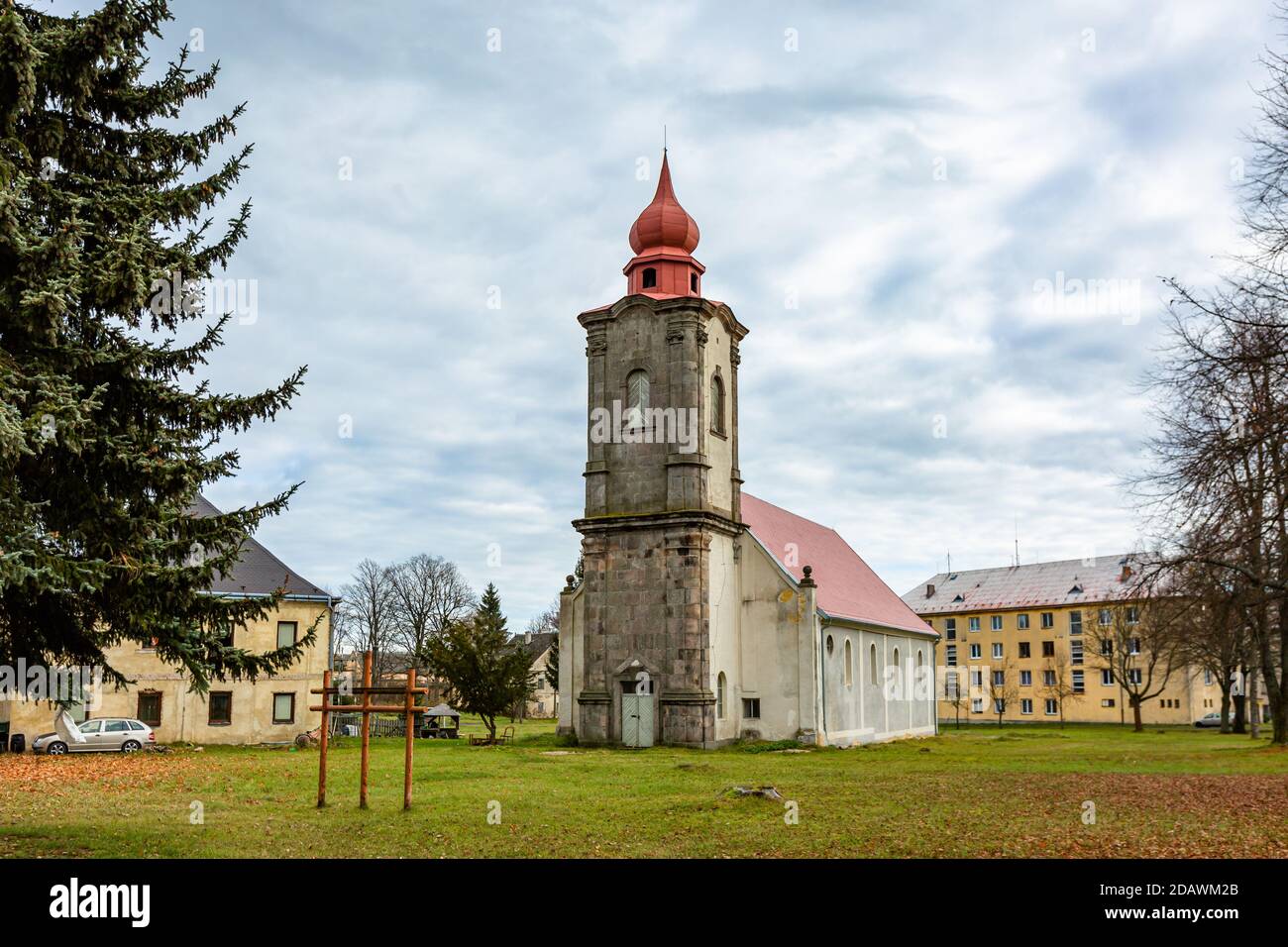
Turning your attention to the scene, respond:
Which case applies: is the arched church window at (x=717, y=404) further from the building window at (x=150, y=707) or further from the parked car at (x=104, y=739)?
the building window at (x=150, y=707)

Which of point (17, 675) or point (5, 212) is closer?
point (5, 212)

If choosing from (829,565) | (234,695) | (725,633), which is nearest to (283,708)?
(234,695)

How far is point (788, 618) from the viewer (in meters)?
38.4

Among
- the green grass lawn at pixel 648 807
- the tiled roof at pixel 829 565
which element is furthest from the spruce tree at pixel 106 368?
the tiled roof at pixel 829 565

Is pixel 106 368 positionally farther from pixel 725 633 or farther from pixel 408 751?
pixel 725 633

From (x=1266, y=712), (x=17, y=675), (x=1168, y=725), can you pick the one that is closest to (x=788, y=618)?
(x=17, y=675)

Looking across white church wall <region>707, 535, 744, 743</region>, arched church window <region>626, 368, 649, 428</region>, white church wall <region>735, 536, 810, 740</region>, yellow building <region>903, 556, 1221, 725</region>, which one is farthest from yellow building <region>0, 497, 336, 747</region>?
yellow building <region>903, 556, 1221, 725</region>

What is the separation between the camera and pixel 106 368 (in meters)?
12.4

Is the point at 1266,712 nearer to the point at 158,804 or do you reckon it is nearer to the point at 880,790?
the point at 880,790

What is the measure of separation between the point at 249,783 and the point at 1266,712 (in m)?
72.7

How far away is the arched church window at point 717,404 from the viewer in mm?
38844

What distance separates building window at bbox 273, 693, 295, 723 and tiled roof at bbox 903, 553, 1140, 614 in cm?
5172

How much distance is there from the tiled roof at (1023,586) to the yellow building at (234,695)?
51.5 m

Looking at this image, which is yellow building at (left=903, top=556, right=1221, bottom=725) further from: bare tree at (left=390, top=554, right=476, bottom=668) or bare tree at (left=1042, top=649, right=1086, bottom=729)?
bare tree at (left=390, top=554, right=476, bottom=668)
